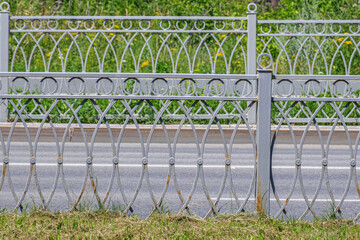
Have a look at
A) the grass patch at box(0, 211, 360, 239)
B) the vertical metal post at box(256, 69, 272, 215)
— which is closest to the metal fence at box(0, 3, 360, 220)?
the vertical metal post at box(256, 69, 272, 215)

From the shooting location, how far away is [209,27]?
14.7m

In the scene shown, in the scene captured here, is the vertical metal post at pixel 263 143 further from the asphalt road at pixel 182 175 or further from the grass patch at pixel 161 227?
the asphalt road at pixel 182 175

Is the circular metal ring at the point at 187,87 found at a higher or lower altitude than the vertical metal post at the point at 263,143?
higher

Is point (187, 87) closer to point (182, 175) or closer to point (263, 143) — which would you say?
point (182, 175)

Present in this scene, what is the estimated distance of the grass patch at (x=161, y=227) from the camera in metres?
4.79

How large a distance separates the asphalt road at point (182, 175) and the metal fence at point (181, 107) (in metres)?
0.06

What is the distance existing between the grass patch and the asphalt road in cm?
35

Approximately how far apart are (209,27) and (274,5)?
16.1 feet

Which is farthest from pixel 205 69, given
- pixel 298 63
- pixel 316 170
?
pixel 316 170

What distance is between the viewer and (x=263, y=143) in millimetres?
5242

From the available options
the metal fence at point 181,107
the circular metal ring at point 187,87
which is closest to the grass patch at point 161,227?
the metal fence at point 181,107

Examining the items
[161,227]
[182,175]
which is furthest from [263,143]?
[182,175]

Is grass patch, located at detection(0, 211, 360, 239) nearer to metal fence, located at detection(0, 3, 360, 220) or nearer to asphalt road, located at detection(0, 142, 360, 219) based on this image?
metal fence, located at detection(0, 3, 360, 220)

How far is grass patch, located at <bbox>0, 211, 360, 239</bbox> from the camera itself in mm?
4785
